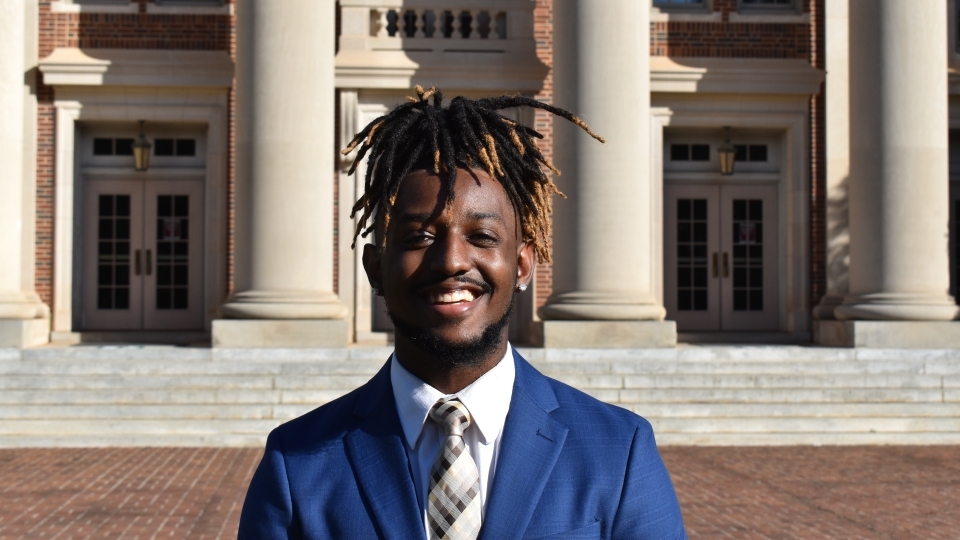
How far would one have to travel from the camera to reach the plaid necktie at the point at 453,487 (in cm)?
195

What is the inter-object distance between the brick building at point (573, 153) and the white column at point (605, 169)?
0.03 metres

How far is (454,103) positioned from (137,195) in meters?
16.0

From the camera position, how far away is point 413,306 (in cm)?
201

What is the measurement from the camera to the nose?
1.97 metres

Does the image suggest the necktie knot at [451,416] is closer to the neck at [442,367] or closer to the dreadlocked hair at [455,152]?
the neck at [442,367]

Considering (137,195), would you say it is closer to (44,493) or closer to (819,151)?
(44,493)

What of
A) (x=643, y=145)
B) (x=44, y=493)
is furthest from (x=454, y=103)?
(x=643, y=145)

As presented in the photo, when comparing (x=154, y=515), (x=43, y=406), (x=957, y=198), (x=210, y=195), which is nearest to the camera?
(x=154, y=515)

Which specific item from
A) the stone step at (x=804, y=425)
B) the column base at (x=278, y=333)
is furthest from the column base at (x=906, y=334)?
the column base at (x=278, y=333)

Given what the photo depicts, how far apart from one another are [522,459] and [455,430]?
13 centimetres

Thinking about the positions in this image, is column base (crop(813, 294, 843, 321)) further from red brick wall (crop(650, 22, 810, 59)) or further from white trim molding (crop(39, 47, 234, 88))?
white trim molding (crop(39, 47, 234, 88))

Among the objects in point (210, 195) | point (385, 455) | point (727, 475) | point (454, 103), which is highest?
point (210, 195)

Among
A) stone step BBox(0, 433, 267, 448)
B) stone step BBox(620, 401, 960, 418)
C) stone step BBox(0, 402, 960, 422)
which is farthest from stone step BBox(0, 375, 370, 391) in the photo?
stone step BBox(620, 401, 960, 418)

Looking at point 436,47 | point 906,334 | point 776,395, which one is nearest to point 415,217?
point 776,395
